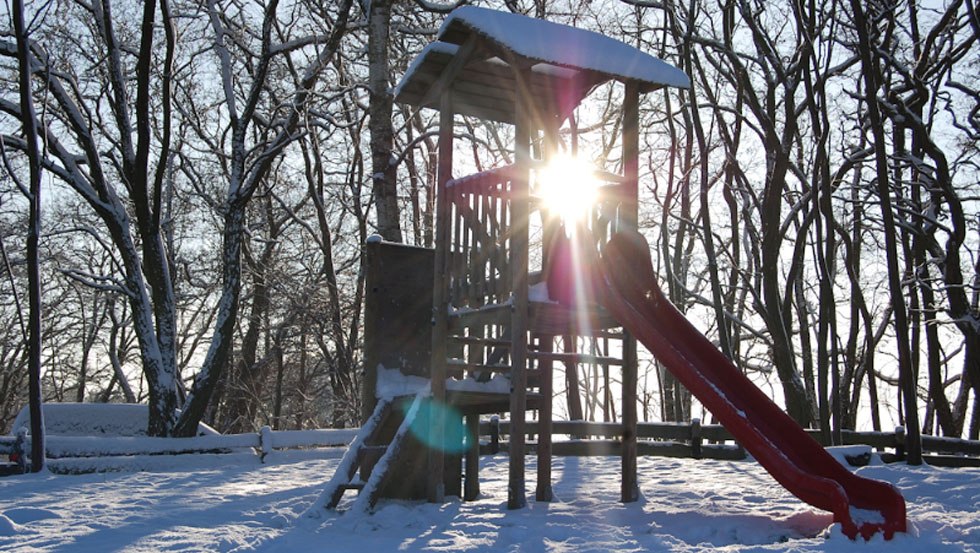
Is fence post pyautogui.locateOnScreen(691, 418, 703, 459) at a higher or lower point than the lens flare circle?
→ lower

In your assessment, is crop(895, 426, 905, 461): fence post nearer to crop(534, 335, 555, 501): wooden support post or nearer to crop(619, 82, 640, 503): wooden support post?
crop(619, 82, 640, 503): wooden support post

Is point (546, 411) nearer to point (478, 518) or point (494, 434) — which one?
point (478, 518)

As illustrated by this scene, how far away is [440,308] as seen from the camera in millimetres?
7367

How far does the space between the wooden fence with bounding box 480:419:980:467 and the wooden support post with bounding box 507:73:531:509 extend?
4.57 meters

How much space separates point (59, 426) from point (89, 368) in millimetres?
14367

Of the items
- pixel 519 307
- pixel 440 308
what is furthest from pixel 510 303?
pixel 440 308

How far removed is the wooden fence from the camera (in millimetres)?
10992

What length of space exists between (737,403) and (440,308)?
8.36ft

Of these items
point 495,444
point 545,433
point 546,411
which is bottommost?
point 495,444

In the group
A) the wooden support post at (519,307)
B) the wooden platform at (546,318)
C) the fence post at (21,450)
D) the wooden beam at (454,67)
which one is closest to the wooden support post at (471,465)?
the wooden support post at (519,307)

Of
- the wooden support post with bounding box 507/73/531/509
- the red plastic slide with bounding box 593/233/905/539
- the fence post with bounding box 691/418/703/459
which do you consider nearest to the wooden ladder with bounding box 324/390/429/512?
the wooden support post with bounding box 507/73/531/509

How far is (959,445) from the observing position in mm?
10984

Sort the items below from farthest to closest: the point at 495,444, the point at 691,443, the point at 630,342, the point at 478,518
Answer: the point at 495,444 < the point at 691,443 < the point at 630,342 < the point at 478,518

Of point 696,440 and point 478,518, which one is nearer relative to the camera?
point 478,518
